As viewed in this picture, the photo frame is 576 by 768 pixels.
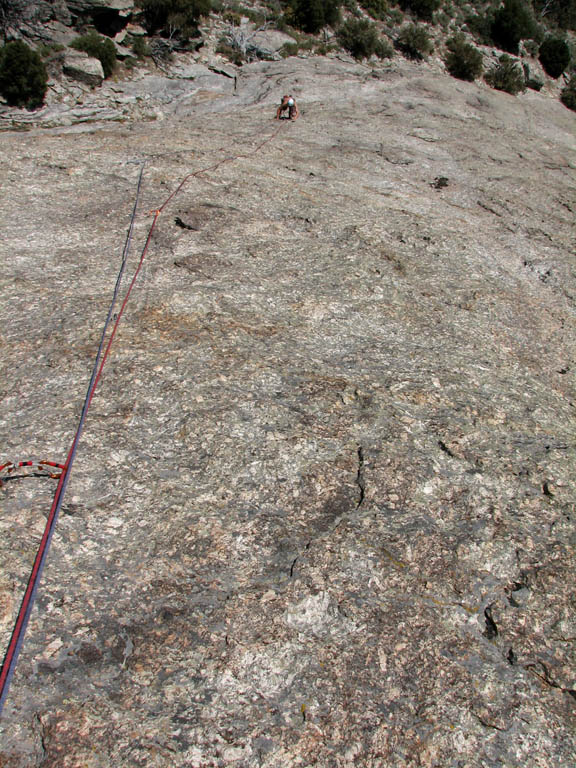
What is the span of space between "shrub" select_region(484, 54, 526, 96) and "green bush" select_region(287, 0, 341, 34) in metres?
8.43

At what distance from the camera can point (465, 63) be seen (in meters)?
25.7

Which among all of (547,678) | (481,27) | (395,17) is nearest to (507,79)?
(395,17)

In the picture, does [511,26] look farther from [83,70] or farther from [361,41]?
[83,70]

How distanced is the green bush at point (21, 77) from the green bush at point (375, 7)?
64.1ft

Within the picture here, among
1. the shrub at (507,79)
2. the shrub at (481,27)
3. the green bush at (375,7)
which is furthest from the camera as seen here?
the shrub at (481,27)

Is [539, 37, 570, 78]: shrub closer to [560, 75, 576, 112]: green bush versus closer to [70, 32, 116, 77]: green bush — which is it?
[560, 75, 576, 112]: green bush

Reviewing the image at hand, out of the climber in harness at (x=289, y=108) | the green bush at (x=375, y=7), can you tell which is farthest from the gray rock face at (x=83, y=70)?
the green bush at (x=375, y=7)

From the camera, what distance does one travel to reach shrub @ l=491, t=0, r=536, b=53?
31.0 metres

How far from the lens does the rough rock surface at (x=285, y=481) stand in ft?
11.5

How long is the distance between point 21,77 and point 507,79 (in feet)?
68.4

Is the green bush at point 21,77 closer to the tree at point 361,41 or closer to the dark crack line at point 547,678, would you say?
the tree at point 361,41

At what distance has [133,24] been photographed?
24766 millimetres

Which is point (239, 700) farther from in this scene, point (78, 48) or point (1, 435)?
point (78, 48)

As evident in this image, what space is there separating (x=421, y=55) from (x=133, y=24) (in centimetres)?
1443
